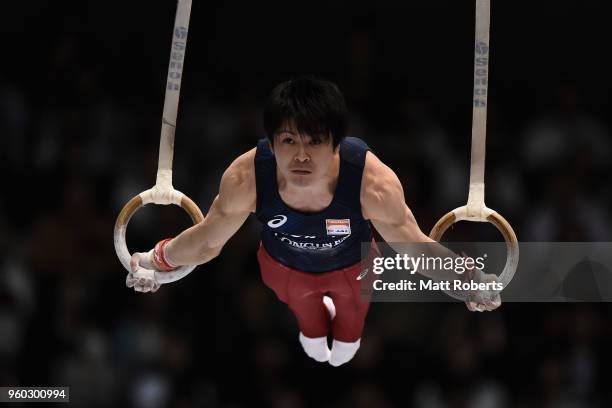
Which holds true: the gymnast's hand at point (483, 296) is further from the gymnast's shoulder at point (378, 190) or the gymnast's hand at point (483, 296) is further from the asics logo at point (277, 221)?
the asics logo at point (277, 221)

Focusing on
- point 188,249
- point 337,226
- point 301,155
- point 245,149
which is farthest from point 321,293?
point 245,149

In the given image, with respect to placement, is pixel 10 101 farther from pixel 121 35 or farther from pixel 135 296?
pixel 135 296

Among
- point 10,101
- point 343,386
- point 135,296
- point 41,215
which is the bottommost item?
point 343,386

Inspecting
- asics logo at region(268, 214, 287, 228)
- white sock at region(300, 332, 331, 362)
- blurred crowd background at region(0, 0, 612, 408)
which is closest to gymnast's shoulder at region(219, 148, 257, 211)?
asics logo at region(268, 214, 287, 228)

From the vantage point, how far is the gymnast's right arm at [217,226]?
490 cm

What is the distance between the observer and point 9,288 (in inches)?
307

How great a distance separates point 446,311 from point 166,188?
3.48m

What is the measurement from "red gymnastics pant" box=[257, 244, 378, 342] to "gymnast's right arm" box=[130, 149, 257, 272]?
18.0 inches

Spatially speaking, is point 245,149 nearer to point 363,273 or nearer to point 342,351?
point 342,351

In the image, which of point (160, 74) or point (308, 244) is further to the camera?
point (160, 74)

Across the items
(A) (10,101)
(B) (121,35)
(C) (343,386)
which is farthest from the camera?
(B) (121,35)

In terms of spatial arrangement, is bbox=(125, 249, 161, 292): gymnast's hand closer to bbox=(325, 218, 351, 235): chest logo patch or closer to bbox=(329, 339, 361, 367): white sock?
bbox=(325, 218, 351, 235): chest logo patch

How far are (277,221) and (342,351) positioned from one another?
1.19 m

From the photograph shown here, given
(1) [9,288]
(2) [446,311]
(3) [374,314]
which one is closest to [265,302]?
(3) [374,314]
